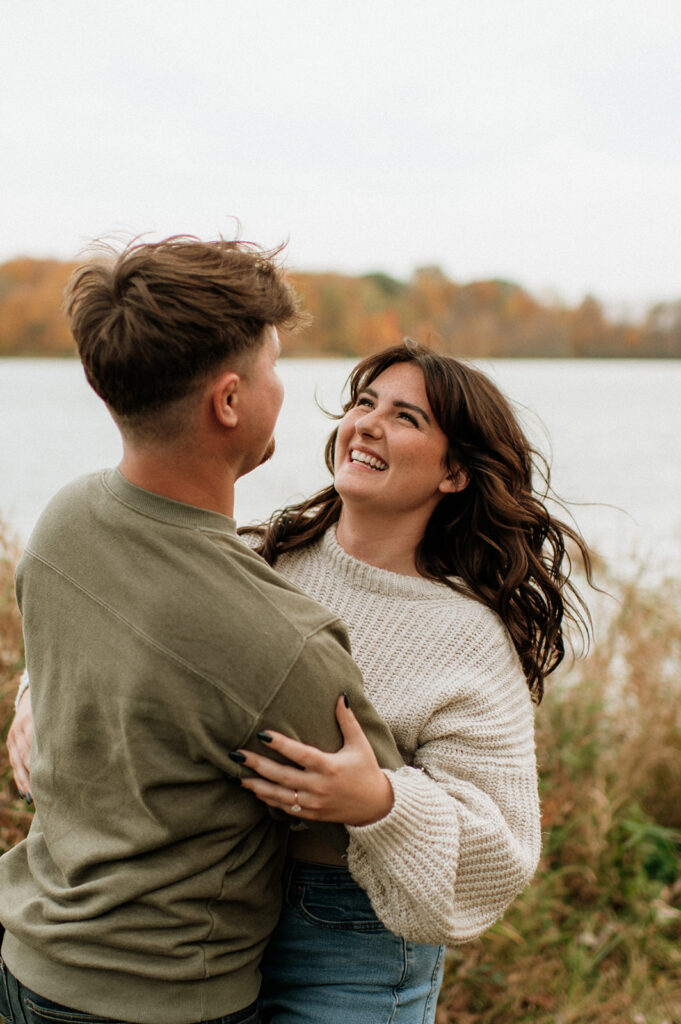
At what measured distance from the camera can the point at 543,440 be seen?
4.58 m

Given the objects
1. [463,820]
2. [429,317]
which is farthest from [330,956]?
[429,317]

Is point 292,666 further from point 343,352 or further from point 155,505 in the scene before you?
point 343,352

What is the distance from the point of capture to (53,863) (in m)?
1.53

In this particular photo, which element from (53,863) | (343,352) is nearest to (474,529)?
(53,863)

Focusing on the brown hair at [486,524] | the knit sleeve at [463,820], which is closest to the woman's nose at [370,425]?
the brown hair at [486,524]

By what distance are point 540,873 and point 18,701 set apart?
2321 mm

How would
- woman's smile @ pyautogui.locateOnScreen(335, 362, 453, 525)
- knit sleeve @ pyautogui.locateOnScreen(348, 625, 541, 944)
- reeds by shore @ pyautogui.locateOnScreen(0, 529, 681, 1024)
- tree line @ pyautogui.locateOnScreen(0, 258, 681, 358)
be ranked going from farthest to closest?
tree line @ pyautogui.locateOnScreen(0, 258, 681, 358) < reeds by shore @ pyautogui.locateOnScreen(0, 529, 681, 1024) < woman's smile @ pyautogui.locateOnScreen(335, 362, 453, 525) < knit sleeve @ pyautogui.locateOnScreen(348, 625, 541, 944)

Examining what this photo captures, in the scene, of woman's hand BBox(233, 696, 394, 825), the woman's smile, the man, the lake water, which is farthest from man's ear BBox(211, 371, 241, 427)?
the lake water

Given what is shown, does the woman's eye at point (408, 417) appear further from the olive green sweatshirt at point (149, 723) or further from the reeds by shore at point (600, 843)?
the reeds by shore at point (600, 843)

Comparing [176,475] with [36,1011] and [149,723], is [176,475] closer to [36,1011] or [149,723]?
[149,723]

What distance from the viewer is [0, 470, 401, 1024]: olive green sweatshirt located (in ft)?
4.42

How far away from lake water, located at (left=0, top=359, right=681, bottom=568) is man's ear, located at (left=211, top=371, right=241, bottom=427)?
91.8 inches

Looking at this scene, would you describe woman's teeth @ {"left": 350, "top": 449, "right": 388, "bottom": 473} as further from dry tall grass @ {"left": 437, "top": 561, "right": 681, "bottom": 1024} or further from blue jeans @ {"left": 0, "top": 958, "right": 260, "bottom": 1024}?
dry tall grass @ {"left": 437, "top": 561, "right": 681, "bottom": 1024}

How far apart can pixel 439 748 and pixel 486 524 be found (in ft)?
2.13
